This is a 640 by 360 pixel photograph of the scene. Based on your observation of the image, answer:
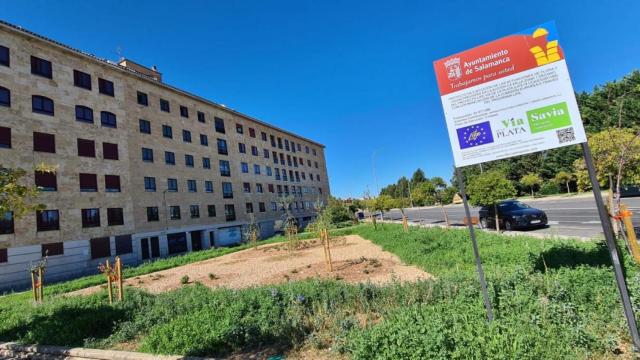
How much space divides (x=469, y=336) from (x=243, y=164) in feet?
136

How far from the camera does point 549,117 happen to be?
13.3ft

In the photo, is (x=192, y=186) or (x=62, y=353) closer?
(x=62, y=353)

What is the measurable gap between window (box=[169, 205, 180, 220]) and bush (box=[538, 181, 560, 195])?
53088 millimetres

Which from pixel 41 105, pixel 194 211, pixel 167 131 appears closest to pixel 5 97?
pixel 41 105

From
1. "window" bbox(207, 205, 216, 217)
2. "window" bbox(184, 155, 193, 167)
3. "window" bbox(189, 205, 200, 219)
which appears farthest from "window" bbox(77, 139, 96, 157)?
"window" bbox(207, 205, 216, 217)

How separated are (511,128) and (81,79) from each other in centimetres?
3153

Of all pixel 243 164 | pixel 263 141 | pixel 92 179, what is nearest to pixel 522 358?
pixel 92 179

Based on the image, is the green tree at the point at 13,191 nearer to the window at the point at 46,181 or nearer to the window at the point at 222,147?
the window at the point at 46,181

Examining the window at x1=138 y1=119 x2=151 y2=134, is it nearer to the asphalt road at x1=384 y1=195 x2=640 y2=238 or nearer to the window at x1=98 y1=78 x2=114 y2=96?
the window at x1=98 y1=78 x2=114 y2=96

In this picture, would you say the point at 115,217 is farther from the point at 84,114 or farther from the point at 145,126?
the point at 145,126

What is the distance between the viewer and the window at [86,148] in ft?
81.1

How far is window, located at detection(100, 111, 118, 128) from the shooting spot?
2675 cm

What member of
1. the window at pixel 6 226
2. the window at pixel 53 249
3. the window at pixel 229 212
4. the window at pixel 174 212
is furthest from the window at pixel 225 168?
the window at pixel 6 226

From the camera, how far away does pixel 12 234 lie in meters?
20.5
